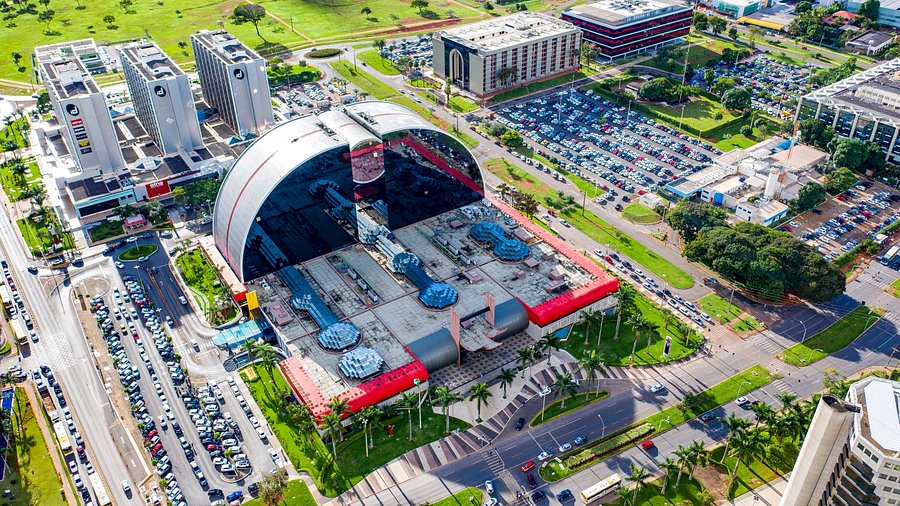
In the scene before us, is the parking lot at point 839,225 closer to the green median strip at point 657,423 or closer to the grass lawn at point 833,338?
the grass lawn at point 833,338

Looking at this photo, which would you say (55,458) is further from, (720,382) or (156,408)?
(720,382)

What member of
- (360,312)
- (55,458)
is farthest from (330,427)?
(55,458)

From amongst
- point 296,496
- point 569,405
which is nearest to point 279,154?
point 296,496

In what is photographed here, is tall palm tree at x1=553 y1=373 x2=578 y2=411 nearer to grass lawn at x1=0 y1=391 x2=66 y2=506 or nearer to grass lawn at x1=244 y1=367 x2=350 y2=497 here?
grass lawn at x1=244 y1=367 x2=350 y2=497

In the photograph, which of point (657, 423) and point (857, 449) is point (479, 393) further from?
point (857, 449)

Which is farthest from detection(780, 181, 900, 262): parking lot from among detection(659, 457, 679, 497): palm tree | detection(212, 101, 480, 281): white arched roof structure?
detection(212, 101, 480, 281): white arched roof structure

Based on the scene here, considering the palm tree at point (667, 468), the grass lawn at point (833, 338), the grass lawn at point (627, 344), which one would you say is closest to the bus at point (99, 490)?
the grass lawn at point (627, 344)
